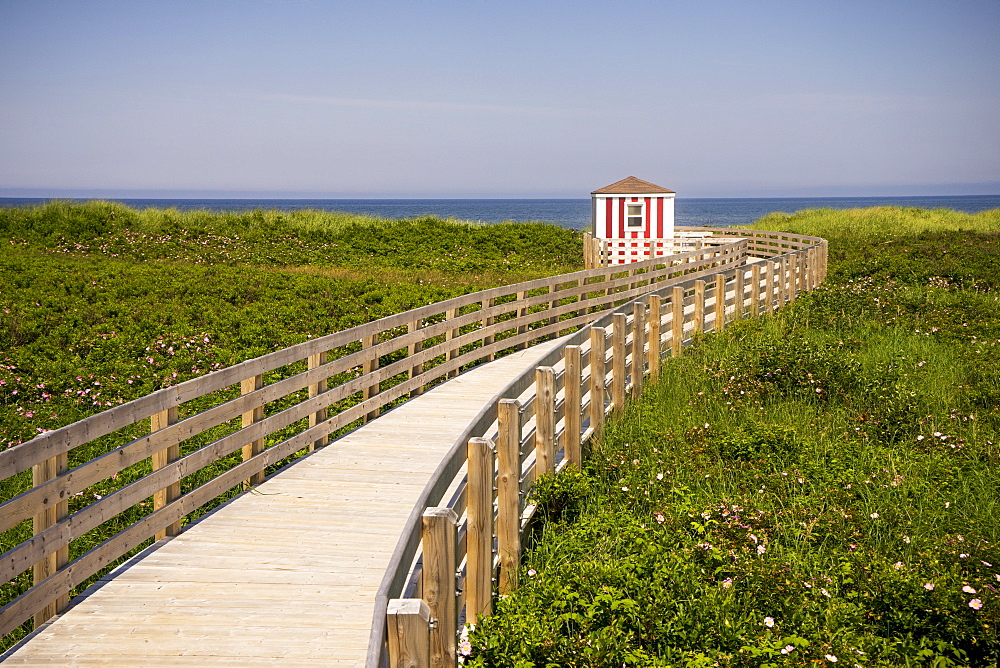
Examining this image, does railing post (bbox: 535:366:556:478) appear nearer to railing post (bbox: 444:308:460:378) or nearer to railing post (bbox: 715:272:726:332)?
railing post (bbox: 444:308:460:378)

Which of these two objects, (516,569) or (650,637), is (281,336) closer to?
(516,569)

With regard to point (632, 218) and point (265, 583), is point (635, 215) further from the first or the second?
point (265, 583)

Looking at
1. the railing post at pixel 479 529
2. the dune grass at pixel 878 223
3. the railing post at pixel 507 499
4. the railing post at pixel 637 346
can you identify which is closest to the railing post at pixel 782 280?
the railing post at pixel 637 346

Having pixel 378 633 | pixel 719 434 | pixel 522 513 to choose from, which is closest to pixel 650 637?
pixel 522 513

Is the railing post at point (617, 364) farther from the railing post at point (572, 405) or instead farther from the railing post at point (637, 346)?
the railing post at point (572, 405)

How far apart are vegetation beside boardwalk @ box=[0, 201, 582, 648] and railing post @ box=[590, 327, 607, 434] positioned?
376 centimetres

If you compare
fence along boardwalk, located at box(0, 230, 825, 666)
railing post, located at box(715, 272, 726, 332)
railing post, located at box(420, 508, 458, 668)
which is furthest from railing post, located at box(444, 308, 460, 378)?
railing post, located at box(420, 508, 458, 668)

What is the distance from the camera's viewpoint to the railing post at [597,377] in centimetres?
860

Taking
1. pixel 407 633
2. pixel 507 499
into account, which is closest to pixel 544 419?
pixel 507 499

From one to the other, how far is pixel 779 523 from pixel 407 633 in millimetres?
4160

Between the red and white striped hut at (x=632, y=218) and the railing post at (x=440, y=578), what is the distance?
25.9m

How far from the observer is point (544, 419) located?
22.5ft

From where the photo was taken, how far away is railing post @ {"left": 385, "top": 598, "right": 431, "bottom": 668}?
125 inches

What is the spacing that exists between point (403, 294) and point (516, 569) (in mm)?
14213
